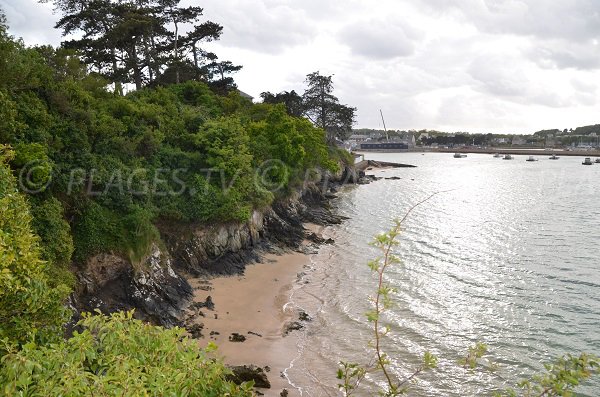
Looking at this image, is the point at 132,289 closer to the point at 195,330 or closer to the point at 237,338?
the point at 195,330

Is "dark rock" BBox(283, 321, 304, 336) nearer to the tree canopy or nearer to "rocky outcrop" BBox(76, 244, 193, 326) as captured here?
"rocky outcrop" BBox(76, 244, 193, 326)

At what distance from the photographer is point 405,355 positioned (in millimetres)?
14906

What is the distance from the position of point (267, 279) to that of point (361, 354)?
27.1 feet

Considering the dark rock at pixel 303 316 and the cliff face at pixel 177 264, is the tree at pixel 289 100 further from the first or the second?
the dark rock at pixel 303 316

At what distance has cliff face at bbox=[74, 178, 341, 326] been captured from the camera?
15766mm

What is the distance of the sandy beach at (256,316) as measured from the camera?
1457cm

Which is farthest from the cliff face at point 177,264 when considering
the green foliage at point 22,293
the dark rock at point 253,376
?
the green foliage at point 22,293

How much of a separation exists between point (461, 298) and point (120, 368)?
17930mm

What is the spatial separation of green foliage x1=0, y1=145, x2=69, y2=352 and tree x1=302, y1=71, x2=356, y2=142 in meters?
56.8

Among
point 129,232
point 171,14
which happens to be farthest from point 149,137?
point 171,14

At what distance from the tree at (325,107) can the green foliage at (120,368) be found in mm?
59234

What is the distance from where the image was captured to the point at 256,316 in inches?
702

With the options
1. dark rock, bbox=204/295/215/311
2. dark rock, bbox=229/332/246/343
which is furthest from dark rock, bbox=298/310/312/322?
dark rock, bbox=204/295/215/311

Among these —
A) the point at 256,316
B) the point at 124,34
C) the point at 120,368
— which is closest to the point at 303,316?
the point at 256,316
